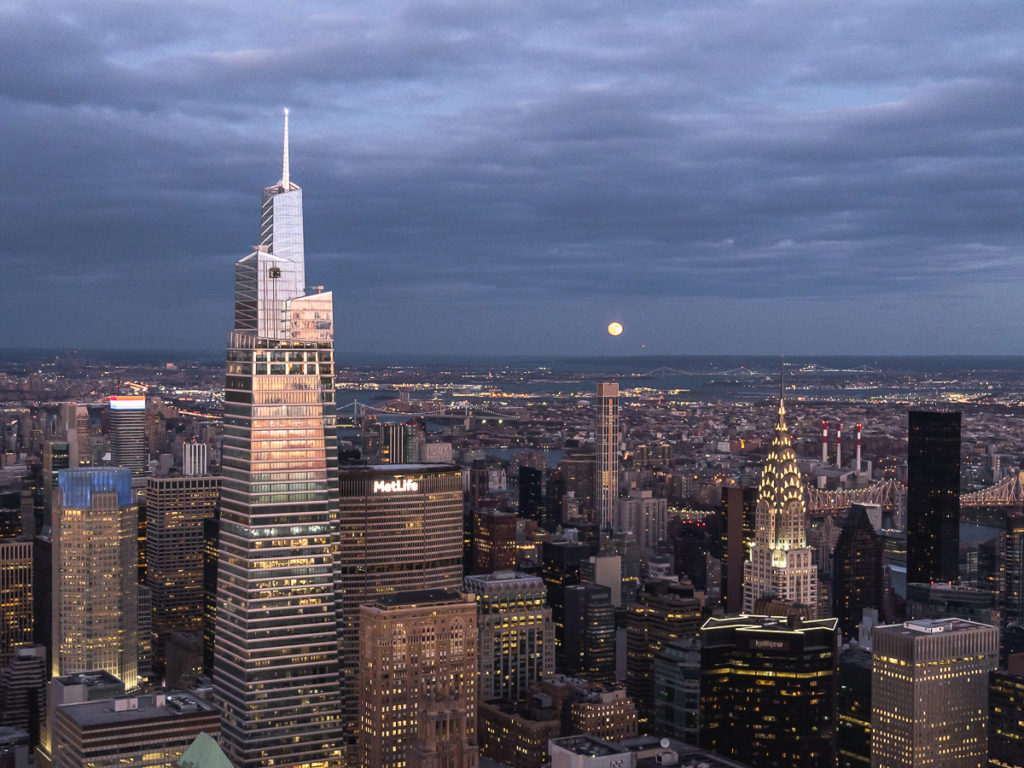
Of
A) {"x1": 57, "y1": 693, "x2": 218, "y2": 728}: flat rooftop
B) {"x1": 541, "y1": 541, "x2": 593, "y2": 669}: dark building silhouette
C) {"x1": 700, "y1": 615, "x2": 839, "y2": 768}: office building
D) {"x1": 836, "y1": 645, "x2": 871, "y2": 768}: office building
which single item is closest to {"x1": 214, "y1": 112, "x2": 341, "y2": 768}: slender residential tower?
{"x1": 57, "y1": 693, "x2": 218, "y2": 728}: flat rooftop

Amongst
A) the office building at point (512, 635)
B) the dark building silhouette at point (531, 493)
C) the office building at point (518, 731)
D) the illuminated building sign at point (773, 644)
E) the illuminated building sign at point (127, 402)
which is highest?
the illuminated building sign at point (127, 402)

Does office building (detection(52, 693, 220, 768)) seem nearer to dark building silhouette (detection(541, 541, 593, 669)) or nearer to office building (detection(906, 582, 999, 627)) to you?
dark building silhouette (detection(541, 541, 593, 669))

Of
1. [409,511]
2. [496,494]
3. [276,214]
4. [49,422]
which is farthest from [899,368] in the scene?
[49,422]

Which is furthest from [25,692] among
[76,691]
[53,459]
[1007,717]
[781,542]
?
[1007,717]

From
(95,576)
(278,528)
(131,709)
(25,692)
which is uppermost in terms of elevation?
(278,528)

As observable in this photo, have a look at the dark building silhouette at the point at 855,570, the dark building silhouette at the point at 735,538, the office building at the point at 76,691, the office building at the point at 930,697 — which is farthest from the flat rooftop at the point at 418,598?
the dark building silhouette at the point at 855,570

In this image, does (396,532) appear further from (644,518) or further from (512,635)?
(644,518)

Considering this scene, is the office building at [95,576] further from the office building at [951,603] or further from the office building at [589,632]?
the office building at [951,603]
